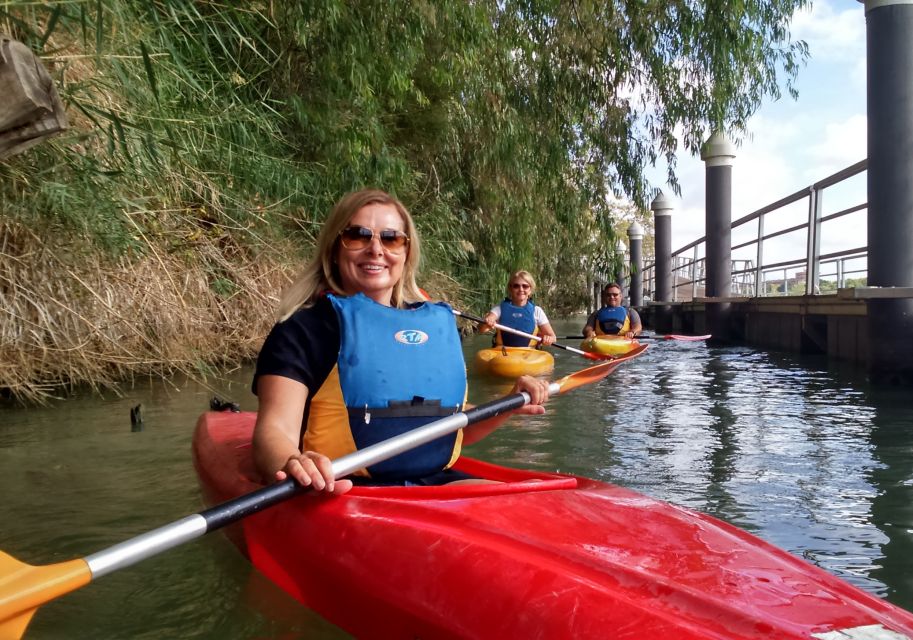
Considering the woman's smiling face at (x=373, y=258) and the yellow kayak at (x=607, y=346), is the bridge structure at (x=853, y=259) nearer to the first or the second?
the yellow kayak at (x=607, y=346)

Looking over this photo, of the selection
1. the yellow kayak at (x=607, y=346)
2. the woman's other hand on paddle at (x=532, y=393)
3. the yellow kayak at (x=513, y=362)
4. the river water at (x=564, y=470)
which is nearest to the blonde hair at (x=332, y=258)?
the woman's other hand on paddle at (x=532, y=393)

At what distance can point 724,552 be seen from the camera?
1.96m

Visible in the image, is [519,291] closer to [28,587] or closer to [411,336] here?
[411,336]

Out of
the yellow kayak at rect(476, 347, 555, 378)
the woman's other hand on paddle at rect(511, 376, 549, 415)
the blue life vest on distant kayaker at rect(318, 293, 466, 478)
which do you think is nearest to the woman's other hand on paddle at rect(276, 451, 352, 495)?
the blue life vest on distant kayaker at rect(318, 293, 466, 478)

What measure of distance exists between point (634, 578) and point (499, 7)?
651 cm

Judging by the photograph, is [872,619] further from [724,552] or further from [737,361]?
[737,361]

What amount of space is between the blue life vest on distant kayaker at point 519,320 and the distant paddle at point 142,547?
569cm

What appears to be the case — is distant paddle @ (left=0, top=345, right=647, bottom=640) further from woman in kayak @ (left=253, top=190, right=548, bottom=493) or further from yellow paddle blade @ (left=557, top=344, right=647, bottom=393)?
yellow paddle blade @ (left=557, top=344, right=647, bottom=393)

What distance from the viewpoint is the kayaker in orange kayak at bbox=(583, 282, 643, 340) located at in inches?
392

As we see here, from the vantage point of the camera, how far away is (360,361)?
2.33 meters

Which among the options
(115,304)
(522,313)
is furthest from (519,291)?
(115,304)

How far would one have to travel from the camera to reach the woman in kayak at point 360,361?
7.38ft

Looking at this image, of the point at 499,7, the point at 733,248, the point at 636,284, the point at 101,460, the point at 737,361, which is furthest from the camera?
the point at 636,284

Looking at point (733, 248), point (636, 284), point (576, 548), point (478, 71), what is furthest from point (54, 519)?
point (636, 284)
